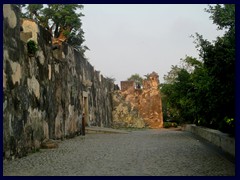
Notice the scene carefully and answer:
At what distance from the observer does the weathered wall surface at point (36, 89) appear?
757 cm

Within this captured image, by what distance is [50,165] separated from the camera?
20.8 ft

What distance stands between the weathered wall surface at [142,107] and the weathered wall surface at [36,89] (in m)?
9.10

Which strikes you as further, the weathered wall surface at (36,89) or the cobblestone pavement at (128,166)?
the weathered wall surface at (36,89)

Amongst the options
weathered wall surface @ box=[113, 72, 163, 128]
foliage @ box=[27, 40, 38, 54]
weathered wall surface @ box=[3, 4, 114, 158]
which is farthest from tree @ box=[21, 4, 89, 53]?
foliage @ box=[27, 40, 38, 54]

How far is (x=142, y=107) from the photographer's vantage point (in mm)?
26797

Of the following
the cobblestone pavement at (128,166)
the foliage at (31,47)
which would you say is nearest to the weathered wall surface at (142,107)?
the foliage at (31,47)

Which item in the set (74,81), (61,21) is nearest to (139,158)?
(74,81)

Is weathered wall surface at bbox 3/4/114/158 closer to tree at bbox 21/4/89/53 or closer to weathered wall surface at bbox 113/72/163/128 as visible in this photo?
weathered wall surface at bbox 113/72/163/128

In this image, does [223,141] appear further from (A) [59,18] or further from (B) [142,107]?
(A) [59,18]

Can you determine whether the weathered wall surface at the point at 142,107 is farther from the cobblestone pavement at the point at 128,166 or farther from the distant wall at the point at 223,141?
the cobblestone pavement at the point at 128,166

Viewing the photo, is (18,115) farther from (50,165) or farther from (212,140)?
(212,140)

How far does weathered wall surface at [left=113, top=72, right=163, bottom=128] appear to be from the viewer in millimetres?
26422

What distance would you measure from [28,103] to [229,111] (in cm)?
467

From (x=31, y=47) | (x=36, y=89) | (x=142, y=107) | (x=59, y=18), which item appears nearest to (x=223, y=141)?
(x=36, y=89)
